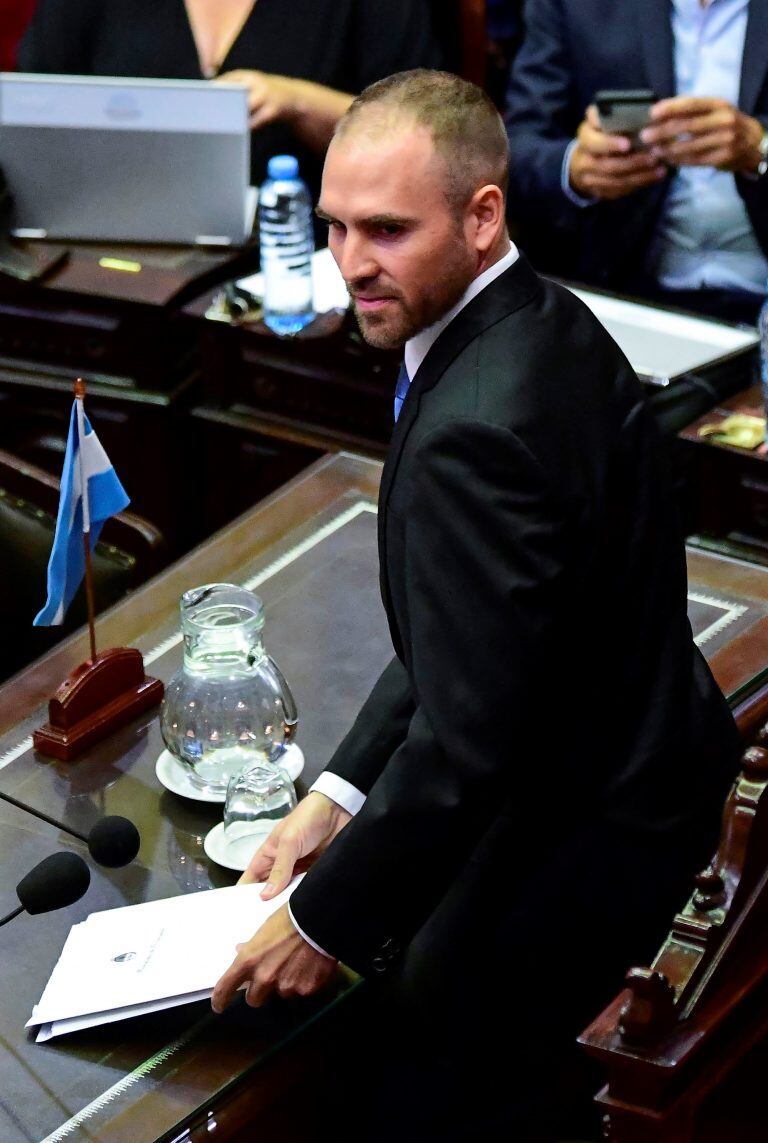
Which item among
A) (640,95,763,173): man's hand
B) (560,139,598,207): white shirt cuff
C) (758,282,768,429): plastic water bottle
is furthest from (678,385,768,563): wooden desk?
(560,139,598,207): white shirt cuff

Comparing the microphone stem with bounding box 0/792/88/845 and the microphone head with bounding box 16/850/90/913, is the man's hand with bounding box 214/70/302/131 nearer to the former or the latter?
the microphone stem with bounding box 0/792/88/845

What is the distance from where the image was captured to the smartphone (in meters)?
3.00

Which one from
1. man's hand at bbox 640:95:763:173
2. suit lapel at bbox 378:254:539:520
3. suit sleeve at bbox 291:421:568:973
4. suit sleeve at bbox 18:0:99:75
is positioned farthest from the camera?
suit sleeve at bbox 18:0:99:75

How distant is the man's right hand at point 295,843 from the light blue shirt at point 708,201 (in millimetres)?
1845

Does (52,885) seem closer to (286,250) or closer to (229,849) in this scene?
(229,849)

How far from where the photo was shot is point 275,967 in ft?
5.15

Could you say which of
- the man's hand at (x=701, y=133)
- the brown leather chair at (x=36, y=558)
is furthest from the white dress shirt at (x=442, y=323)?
the man's hand at (x=701, y=133)

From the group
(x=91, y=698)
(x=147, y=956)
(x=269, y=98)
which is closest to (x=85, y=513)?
(x=91, y=698)

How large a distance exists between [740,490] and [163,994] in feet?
4.68

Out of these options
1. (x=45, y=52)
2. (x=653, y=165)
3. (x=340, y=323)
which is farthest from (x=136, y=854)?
(x=45, y=52)

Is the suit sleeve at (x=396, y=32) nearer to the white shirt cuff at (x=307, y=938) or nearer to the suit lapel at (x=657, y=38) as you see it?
the suit lapel at (x=657, y=38)

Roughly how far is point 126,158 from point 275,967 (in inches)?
82.6

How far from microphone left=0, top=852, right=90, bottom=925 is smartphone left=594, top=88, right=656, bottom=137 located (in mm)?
1903

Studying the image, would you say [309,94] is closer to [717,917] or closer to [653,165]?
[653,165]
